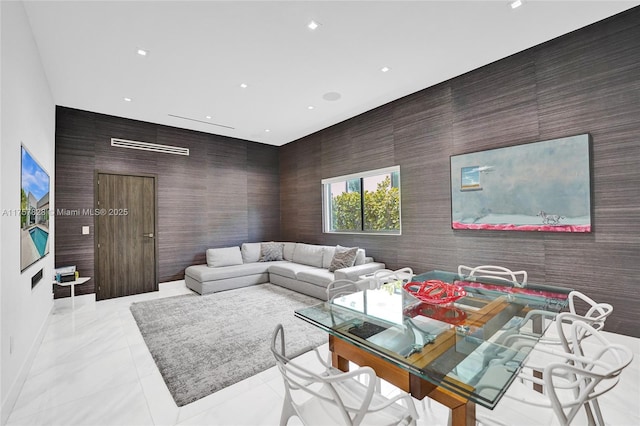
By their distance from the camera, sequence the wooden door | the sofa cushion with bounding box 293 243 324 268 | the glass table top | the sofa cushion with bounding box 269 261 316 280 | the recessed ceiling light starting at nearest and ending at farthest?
the glass table top → the recessed ceiling light → the wooden door → the sofa cushion with bounding box 269 261 316 280 → the sofa cushion with bounding box 293 243 324 268

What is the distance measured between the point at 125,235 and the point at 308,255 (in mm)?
3219

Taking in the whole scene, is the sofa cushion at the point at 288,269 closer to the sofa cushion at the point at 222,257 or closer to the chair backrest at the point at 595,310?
the sofa cushion at the point at 222,257

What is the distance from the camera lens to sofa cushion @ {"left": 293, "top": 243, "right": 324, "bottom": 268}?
518 centimetres

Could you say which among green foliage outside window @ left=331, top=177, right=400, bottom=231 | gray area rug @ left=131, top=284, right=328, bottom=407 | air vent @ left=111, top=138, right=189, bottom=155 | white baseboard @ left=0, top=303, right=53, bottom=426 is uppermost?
air vent @ left=111, top=138, right=189, bottom=155

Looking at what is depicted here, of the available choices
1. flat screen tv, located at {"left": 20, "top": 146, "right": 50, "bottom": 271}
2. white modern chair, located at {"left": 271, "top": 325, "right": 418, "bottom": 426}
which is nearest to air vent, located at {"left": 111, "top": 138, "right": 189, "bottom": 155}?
flat screen tv, located at {"left": 20, "top": 146, "right": 50, "bottom": 271}

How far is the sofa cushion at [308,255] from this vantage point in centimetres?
518

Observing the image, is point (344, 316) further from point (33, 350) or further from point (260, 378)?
point (33, 350)

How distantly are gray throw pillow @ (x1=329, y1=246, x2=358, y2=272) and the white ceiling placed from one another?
238 centimetres

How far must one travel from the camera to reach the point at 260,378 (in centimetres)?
225

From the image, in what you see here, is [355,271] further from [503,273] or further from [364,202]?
[503,273]

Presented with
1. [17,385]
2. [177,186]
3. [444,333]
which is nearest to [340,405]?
[444,333]

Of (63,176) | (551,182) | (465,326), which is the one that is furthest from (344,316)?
(63,176)

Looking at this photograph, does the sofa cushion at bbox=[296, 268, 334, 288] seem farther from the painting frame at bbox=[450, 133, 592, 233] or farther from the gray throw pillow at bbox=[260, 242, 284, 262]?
the painting frame at bbox=[450, 133, 592, 233]

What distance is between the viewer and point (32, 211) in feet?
8.56
